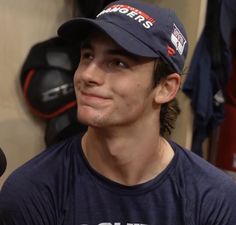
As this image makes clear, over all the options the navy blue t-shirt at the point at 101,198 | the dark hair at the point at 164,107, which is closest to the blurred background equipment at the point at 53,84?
the dark hair at the point at 164,107

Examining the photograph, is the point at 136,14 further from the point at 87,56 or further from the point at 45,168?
the point at 45,168

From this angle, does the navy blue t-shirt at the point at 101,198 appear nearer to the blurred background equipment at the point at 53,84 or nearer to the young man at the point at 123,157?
the young man at the point at 123,157

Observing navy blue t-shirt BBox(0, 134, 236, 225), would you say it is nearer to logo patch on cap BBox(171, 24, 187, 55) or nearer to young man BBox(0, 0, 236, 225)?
young man BBox(0, 0, 236, 225)

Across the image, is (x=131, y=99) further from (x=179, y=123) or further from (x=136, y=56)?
(x=179, y=123)

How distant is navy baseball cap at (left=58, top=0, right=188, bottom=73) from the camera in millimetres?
1049

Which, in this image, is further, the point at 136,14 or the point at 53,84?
the point at 53,84

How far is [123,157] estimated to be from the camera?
117 cm

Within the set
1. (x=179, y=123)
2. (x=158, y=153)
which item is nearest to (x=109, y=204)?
(x=158, y=153)

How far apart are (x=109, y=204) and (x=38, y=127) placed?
0.78m

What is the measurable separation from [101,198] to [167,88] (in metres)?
0.30

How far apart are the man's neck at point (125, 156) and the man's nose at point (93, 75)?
0.14 meters

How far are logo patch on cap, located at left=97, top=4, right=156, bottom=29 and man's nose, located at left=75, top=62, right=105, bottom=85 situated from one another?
0.44ft

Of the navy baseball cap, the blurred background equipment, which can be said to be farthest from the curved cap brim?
the blurred background equipment

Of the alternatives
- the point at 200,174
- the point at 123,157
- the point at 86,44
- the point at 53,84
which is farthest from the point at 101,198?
the point at 53,84
